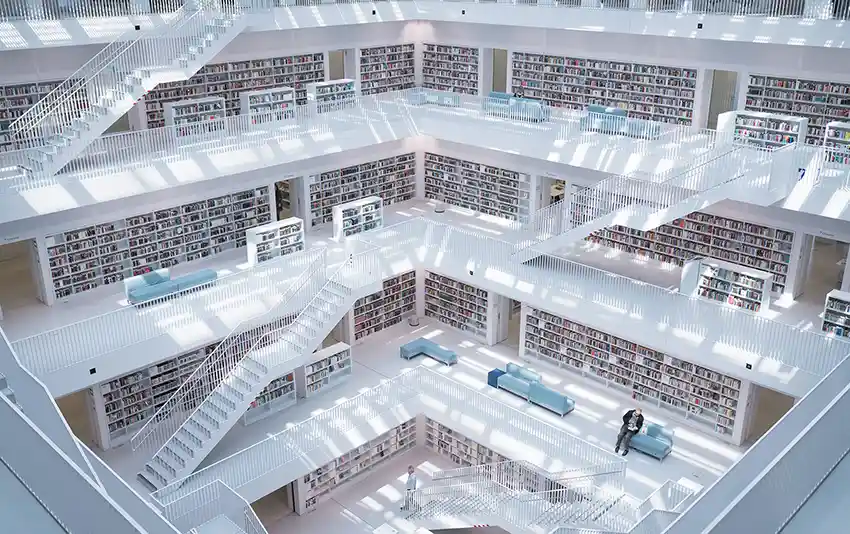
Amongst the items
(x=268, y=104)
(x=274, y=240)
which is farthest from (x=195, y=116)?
(x=274, y=240)

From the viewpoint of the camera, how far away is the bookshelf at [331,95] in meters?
16.1

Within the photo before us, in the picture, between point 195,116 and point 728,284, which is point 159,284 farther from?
point 728,284

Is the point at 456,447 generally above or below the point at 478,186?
below

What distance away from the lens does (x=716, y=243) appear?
564 inches

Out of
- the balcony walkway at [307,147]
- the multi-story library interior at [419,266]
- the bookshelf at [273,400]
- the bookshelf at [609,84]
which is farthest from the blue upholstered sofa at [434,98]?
the bookshelf at [273,400]

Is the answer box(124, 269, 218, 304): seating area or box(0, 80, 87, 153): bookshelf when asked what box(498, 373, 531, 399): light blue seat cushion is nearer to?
box(124, 269, 218, 304): seating area

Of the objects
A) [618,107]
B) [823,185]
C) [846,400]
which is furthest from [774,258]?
[846,400]

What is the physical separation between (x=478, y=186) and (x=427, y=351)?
15.4 feet

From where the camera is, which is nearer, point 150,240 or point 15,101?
point 15,101

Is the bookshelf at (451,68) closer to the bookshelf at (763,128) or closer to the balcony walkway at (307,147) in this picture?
the balcony walkway at (307,147)

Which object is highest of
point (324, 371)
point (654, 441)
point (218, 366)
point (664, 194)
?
point (664, 194)

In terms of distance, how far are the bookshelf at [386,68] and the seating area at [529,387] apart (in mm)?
8385

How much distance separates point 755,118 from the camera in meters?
13.0

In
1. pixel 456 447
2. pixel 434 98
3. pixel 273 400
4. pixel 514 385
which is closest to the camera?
pixel 273 400
